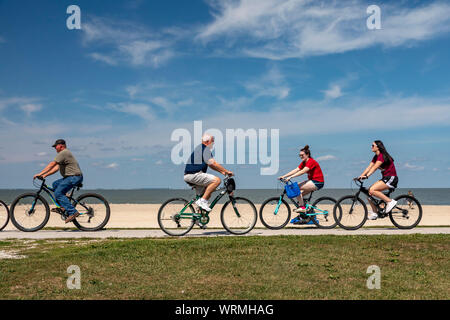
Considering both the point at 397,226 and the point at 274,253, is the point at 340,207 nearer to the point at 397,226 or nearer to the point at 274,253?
the point at 397,226

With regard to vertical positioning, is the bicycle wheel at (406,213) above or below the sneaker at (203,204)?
below

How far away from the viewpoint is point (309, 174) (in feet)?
38.5

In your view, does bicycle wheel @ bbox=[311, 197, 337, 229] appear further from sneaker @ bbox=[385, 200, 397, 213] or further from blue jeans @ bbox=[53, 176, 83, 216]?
blue jeans @ bbox=[53, 176, 83, 216]

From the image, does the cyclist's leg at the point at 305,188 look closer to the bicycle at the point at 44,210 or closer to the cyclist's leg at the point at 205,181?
the cyclist's leg at the point at 205,181

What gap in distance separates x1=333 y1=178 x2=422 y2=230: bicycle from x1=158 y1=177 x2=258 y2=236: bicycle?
8.72 ft

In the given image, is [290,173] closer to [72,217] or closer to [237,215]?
[237,215]

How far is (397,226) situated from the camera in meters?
11.4

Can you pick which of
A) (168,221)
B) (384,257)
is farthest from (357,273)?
(168,221)

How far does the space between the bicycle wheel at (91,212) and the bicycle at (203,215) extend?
1.98 m

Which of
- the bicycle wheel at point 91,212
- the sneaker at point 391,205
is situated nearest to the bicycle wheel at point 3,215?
the bicycle wheel at point 91,212

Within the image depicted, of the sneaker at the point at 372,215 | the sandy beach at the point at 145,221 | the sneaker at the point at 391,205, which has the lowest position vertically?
the sandy beach at the point at 145,221

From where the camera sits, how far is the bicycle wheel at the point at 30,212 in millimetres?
10977

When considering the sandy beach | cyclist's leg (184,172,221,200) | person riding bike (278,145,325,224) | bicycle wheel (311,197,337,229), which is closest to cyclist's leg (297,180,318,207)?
person riding bike (278,145,325,224)

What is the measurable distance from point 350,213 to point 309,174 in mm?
1518
